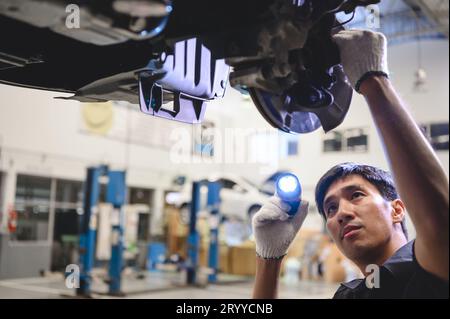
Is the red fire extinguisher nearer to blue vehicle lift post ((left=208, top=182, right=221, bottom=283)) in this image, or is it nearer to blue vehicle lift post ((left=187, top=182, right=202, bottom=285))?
blue vehicle lift post ((left=187, top=182, right=202, bottom=285))

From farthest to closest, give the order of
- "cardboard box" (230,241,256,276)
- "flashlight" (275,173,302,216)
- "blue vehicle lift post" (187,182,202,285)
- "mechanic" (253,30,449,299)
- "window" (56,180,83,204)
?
"cardboard box" (230,241,256,276) < "window" (56,180,83,204) < "blue vehicle lift post" (187,182,202,285) < "flashlight" (275,173,302,216) < "mechanic" (253,30,449,299)

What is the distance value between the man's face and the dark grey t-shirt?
91 mm

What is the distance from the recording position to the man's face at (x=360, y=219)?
1.60 meters

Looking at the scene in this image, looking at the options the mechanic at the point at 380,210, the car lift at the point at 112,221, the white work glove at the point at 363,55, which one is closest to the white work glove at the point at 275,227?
the mechanic at the point at 380,210

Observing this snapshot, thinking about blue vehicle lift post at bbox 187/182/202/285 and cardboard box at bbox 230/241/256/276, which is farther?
cardboard box at bbox 230/241/256/276

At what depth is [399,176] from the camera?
1243 mm

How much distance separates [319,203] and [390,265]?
38 cm

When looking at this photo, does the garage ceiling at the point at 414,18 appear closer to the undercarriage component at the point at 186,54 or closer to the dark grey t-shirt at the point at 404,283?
the undercarriage component at the point at 186,54

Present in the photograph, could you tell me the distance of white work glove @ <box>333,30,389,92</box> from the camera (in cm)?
137

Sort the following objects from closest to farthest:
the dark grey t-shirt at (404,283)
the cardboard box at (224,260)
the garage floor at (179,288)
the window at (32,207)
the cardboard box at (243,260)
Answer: the dark grey t-shirt at (404,283) → the garage floor at (179,288) → the window at (32,207) → the cardboard box at (243,260) → the cardboard box at (224,260)

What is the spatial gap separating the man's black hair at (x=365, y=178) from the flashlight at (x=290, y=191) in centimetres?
21

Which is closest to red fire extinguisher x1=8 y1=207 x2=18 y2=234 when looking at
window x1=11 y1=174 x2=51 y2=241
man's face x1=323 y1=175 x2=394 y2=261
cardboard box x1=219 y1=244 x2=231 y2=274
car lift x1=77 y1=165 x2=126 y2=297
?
window x1=11 y1=174 x2=51 y2=241

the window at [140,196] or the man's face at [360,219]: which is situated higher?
the window at [140,196]
